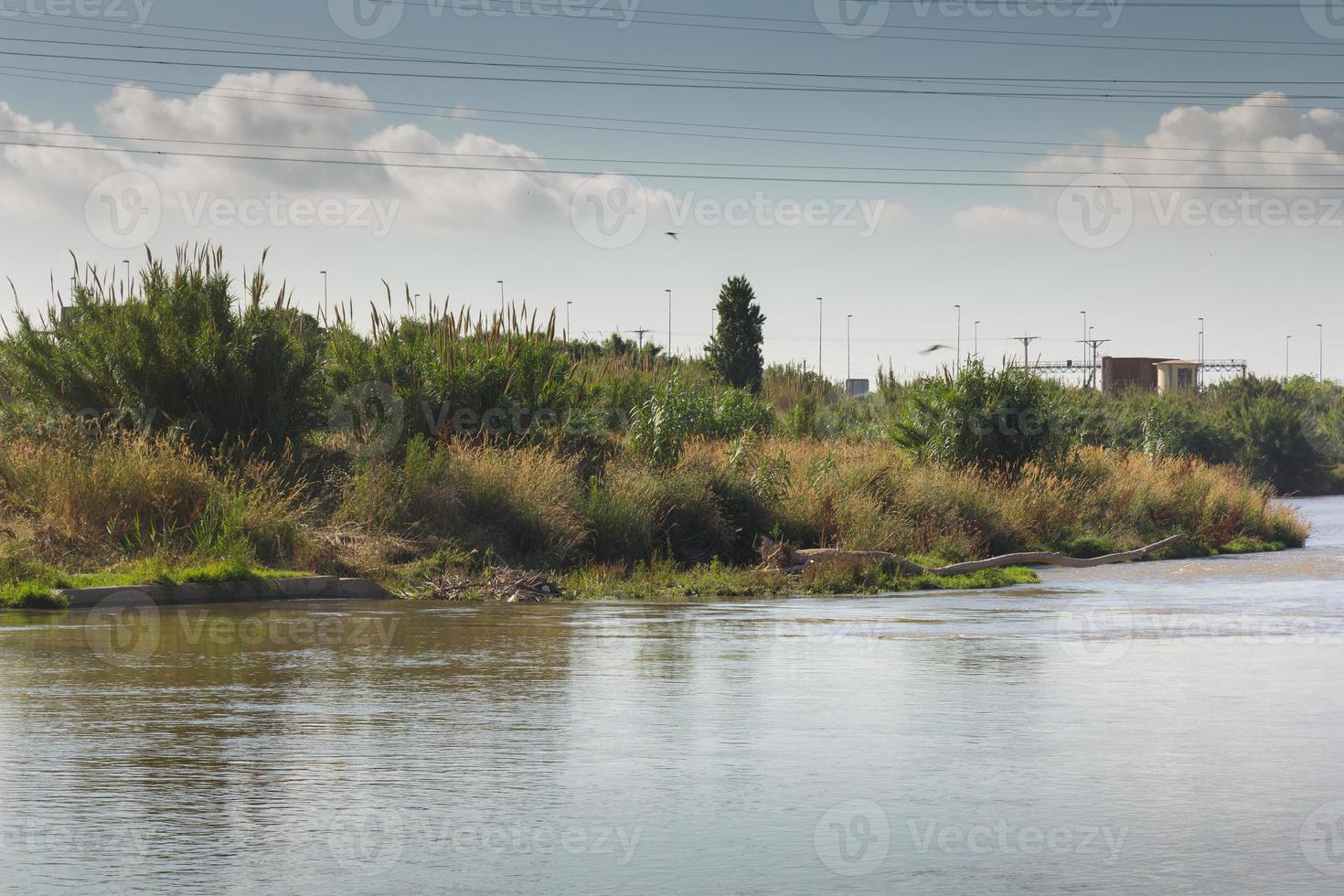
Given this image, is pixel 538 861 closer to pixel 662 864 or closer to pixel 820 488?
pixel 662 864

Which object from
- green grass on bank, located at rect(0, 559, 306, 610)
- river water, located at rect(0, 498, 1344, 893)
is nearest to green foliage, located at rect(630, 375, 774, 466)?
green grass on bank, located at rect(0, 559, 306, 610)

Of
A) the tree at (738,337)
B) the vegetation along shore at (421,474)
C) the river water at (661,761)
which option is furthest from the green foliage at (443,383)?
the tree at (738,337)

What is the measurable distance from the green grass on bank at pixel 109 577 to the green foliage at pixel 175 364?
16.0ft

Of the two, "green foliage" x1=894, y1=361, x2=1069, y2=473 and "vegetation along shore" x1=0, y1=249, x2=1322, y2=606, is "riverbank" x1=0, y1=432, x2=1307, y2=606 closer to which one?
"vegetation along shore" x1=0, y1=249, x2=1322, y2=606

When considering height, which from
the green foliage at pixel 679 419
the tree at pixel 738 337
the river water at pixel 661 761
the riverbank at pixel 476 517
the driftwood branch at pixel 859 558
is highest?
the tree at pixel 738 337

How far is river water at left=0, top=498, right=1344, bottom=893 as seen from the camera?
6.61 meters

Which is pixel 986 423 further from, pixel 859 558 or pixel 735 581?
pixel 735 581

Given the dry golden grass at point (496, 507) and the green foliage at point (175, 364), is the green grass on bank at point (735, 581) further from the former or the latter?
the green foliage at point (175, 364)

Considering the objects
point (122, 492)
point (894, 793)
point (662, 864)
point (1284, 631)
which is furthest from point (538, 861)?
point (122, 492)

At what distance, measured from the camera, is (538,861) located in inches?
263

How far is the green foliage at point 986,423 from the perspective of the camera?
131 ft

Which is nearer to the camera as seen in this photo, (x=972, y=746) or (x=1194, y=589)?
(x=972, y=746)

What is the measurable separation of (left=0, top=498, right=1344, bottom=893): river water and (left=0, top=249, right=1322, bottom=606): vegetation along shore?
5695 mm

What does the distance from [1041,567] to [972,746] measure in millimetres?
24436
